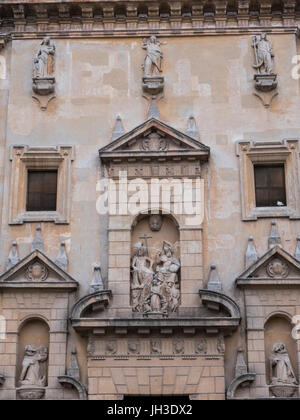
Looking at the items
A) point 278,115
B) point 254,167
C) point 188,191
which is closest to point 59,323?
point 188,191

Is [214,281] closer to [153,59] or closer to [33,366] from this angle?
[33,366]

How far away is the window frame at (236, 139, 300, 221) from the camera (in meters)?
17.9

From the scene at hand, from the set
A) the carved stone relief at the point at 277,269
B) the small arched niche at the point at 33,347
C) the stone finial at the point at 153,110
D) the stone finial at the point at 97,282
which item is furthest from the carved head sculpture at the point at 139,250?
the stone finial at the point at 153,110

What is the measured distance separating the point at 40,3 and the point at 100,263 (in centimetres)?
658

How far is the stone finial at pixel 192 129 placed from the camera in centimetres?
1845

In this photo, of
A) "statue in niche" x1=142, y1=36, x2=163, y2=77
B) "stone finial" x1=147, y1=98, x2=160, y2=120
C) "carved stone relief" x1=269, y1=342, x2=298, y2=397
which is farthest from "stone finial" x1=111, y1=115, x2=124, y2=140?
"carved stone relief" x1=269, y1=342, x2=298, y2=397

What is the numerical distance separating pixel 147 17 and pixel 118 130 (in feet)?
10.2

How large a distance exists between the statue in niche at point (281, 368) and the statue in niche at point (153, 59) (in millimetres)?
7000

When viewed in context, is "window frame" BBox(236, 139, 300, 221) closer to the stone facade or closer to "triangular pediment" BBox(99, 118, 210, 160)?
the stone facade

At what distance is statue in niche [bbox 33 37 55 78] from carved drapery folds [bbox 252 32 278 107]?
4836 mm

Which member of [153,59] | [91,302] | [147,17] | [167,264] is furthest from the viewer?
[147,17]

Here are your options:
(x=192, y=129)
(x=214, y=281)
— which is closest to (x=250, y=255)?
(x=214, y=281)

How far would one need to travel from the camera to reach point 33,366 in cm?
1673
